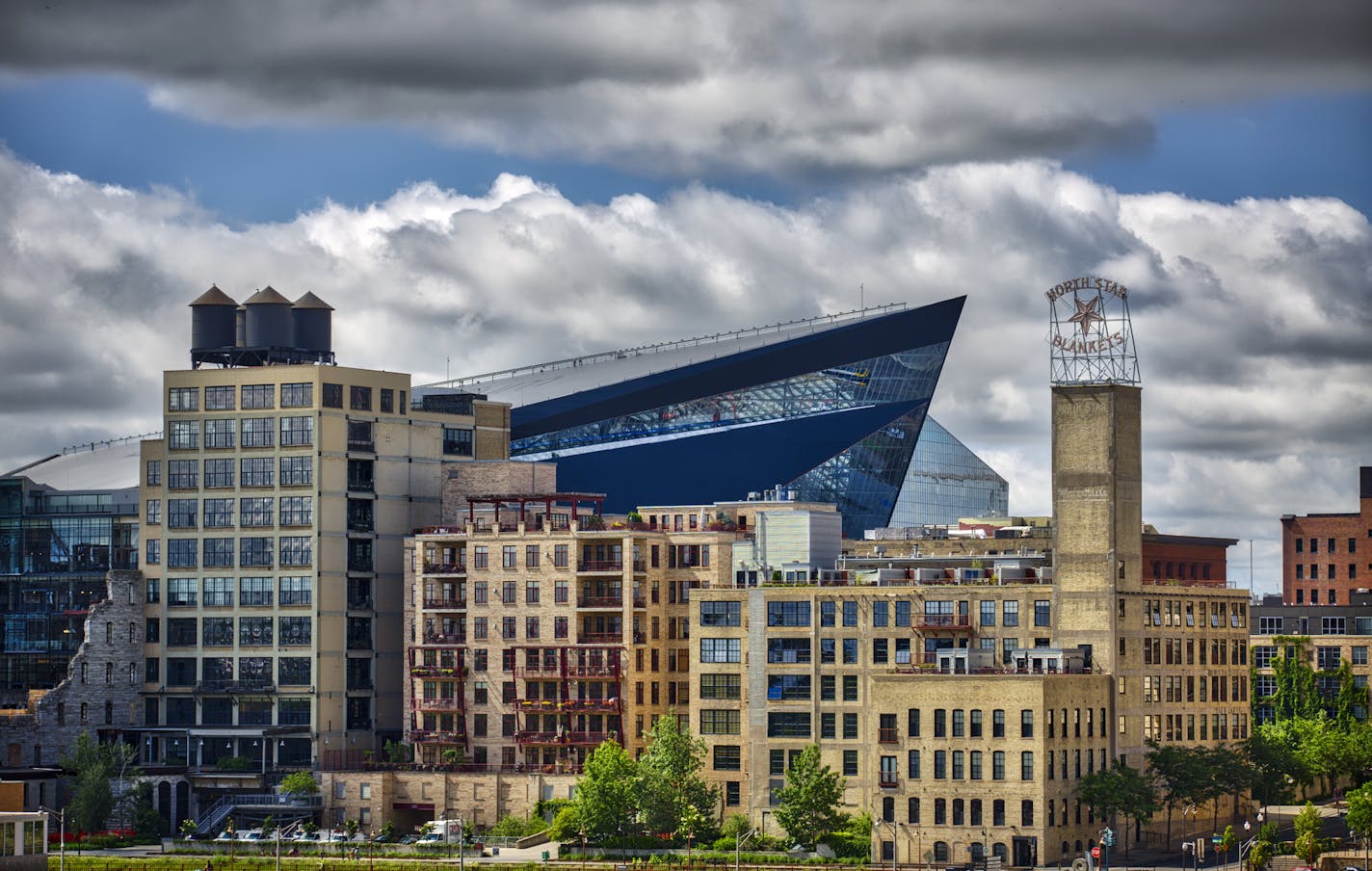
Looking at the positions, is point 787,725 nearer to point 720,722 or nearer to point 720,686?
point 720,722

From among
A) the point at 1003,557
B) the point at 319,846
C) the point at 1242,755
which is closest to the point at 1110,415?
the point at 1003,557

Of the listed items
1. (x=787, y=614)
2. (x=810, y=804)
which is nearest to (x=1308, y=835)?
(x=810, y=804)

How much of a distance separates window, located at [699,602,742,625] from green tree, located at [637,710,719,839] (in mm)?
8671

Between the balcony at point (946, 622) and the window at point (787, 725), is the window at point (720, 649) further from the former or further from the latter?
the balcony at point (946, 622)

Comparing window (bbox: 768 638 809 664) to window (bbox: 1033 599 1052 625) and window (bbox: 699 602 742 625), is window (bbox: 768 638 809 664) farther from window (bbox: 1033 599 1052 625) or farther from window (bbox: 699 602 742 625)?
window (bbox: 1033 599 1052 625)

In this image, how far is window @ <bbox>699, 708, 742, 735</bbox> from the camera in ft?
641

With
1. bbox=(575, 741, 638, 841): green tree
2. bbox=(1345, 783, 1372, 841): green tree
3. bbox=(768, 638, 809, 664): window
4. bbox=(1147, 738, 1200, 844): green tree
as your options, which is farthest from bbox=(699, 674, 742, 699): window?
bbox=(1345, 783, 1372, 841): green tree

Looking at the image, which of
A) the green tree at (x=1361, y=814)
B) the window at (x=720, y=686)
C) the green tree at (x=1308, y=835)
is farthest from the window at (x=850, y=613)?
the green tree at (x=1361, y=814)

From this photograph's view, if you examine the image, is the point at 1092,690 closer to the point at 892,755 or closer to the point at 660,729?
the point at 892,755

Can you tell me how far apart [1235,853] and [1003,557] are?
2641cm

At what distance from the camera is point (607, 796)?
613 feet

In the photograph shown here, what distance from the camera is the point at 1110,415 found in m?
189

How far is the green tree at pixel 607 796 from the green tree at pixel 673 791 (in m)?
0.91

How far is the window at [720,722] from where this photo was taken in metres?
195
